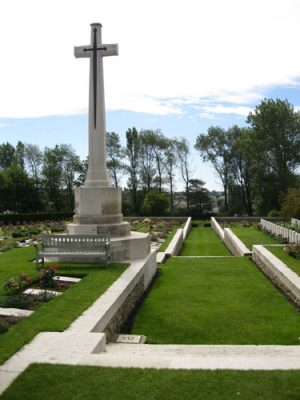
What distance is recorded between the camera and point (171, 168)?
183 feet

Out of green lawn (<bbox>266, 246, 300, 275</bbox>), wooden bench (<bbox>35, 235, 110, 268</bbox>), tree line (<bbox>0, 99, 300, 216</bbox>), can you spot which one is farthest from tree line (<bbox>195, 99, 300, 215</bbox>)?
wooden bench (<bbox>35, 235, 110, 268</bbox>)

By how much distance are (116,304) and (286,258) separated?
7287mm

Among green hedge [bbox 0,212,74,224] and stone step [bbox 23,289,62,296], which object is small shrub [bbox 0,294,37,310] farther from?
green hedge [bbox 0,212,74,224]

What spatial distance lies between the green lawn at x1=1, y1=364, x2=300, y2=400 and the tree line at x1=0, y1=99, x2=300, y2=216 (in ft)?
137

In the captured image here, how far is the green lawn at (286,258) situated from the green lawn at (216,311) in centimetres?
81

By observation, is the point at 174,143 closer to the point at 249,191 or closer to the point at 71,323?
the point at 249,191

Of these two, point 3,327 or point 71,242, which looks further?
point 71,242

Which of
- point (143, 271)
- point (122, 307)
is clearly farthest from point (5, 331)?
point (143, 271)

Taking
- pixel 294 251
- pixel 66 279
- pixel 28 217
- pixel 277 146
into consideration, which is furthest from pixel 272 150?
pixel 66 279

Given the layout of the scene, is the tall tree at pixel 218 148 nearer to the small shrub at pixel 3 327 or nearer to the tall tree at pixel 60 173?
the tall tree at pixel 60 173

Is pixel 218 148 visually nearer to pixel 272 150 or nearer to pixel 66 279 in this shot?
pixel 272 150

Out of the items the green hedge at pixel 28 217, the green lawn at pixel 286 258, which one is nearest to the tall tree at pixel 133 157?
the green hedge at pixel 28 217

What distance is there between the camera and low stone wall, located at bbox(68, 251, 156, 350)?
21.4 ft

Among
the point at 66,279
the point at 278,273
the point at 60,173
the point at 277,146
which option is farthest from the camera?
the point at 60,173
